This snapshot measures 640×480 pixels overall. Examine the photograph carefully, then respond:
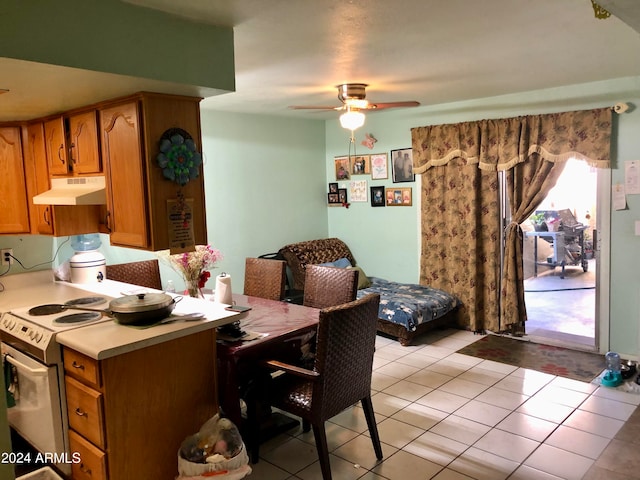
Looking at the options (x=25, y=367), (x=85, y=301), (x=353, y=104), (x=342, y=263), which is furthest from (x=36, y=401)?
(x=342, y=263)

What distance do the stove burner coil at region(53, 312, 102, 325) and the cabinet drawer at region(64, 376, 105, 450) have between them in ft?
0.91

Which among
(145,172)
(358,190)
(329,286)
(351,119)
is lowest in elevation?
(329,286)

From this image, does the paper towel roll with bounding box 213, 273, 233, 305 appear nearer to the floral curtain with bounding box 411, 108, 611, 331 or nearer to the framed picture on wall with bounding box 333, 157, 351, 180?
the floral curtain with bounding box 411, 108, 611, 331

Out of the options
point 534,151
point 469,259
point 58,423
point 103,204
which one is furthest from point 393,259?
point 58,423

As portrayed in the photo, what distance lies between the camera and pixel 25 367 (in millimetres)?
2477

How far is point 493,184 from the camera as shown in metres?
Answer: 4.79

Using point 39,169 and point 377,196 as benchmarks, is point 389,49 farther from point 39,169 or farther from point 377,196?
point 377,196

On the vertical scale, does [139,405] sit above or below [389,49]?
below

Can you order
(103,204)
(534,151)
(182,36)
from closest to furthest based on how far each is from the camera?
(182,36), (103,204), (534,151)

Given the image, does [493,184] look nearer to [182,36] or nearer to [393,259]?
[393,259]

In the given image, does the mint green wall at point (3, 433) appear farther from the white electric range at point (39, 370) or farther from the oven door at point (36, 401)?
the oven door at point (36, 401)

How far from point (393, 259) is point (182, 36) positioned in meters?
3.99

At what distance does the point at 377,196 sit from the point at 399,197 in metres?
0.31

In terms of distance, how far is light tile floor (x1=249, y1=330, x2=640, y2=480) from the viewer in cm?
268
